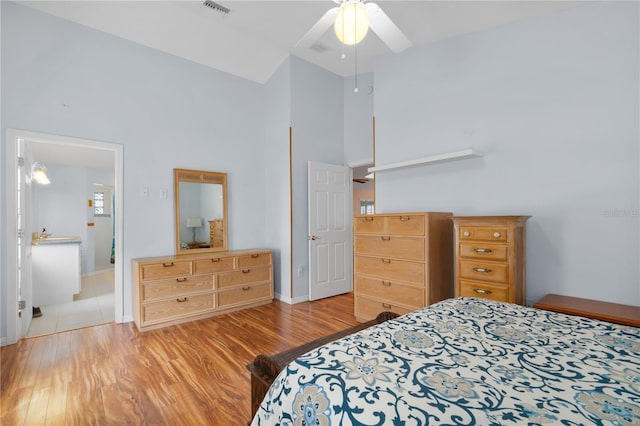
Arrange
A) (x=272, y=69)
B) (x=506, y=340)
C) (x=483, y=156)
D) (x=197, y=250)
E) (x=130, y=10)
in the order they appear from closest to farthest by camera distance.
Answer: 1. (x=506, y=340)
2. (x=483, y=156)
3. (x=130, y=10)
4. (x=197, y=250)
5. (x=272, y=69)

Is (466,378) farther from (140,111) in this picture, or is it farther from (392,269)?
(140,111)

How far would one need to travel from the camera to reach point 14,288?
→ 2.81 m

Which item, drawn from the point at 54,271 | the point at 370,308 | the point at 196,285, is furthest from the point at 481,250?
the point at 54,271

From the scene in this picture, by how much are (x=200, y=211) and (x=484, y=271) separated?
3407 mm

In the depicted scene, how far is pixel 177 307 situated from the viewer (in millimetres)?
3334

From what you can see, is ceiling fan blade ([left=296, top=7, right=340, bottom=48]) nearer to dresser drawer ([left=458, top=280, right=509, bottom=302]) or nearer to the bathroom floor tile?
dresser drawer ([left=458, top=280, right=509, bottom=302])

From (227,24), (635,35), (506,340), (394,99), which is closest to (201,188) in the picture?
(227,24)

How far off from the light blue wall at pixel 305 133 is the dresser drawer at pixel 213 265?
90 cm

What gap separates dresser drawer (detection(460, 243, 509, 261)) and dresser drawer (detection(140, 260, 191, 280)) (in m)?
2.93

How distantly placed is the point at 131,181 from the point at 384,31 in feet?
10.4

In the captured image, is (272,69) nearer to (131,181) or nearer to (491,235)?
(131,181)

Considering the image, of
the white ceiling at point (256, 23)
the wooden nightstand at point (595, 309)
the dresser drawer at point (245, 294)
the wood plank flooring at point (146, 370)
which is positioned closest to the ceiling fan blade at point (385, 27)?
the white ceiling at point (256, 23)

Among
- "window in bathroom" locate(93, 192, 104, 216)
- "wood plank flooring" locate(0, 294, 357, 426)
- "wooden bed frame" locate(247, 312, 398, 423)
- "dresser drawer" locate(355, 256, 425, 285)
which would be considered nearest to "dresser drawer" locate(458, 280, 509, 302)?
"dresser drawer" locate(355, 256, 425, 285)

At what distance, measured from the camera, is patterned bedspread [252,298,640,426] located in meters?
0.69
